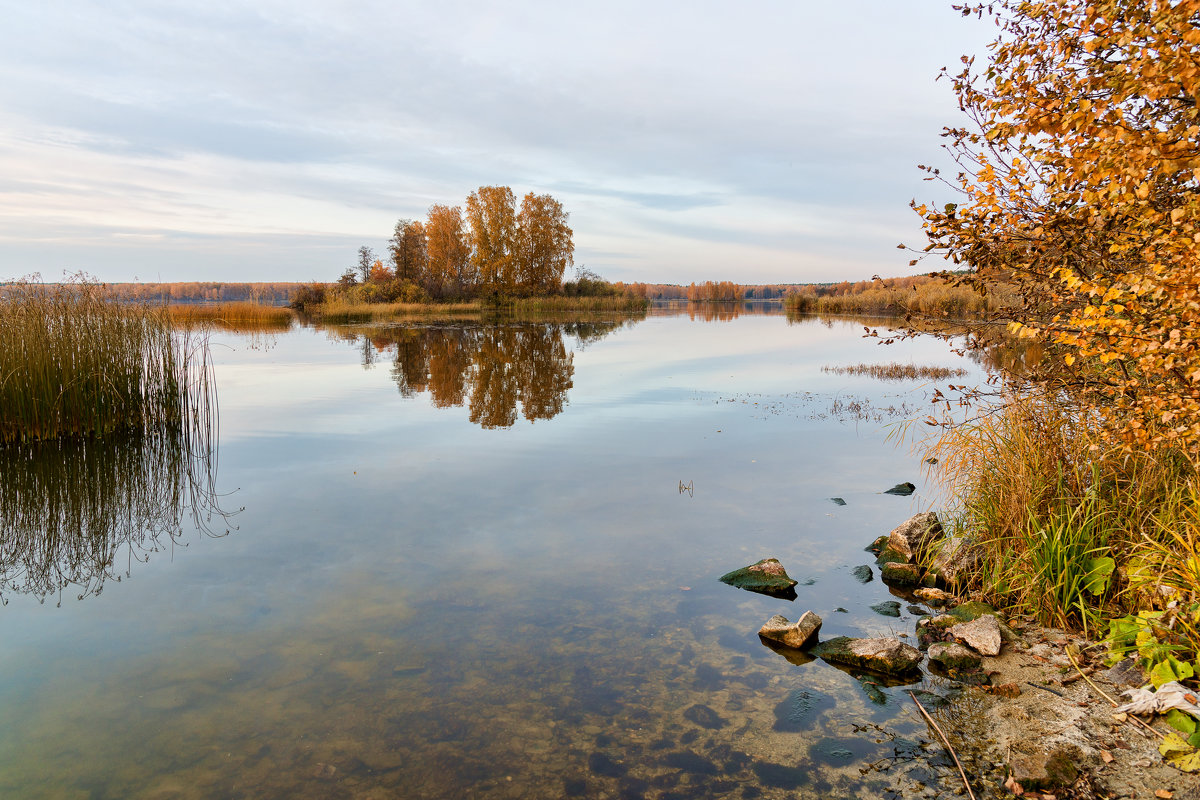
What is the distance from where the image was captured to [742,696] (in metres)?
3.95

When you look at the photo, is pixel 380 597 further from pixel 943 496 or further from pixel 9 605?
pixel 943 496

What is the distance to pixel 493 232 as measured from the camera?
5403 cm

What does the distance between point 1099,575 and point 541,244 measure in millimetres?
54329

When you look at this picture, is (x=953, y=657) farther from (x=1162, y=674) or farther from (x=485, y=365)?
(x=485, y=365)

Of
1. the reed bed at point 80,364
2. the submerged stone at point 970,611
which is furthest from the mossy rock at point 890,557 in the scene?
the reed bed at point 80,364

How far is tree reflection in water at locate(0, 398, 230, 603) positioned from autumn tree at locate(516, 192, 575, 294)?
46.8 meters

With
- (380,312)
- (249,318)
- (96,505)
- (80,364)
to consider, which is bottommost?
(96,505)

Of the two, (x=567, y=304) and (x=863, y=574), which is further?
(x=567, y=304)

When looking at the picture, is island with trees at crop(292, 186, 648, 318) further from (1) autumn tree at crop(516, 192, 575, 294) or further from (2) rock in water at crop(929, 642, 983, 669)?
(2) rock in water at crop(929, 642, 983, 669)

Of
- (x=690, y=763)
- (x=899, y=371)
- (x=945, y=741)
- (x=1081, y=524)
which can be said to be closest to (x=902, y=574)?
(x=1081, y=524)

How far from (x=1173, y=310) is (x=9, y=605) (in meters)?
8.13

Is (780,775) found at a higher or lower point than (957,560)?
lower

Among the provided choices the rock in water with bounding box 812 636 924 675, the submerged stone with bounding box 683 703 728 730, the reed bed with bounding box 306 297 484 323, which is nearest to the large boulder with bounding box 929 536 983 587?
the rock in water with bounding box 812 636 924 675

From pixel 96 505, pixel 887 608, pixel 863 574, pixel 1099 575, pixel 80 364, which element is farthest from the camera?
pixel 80 364
